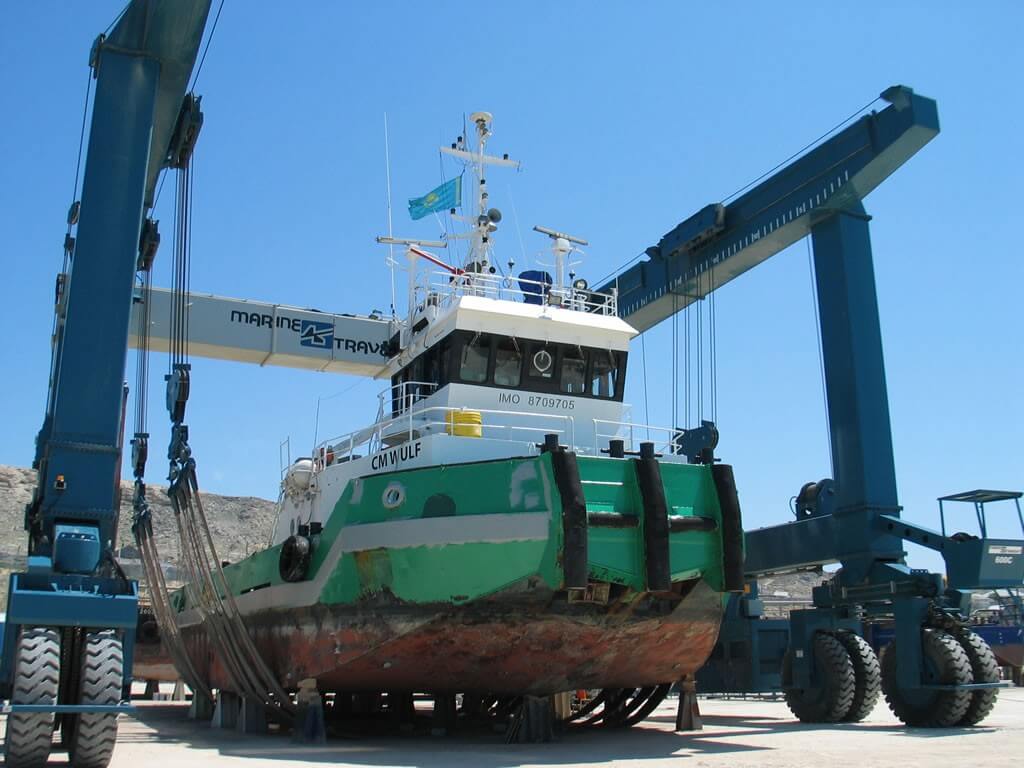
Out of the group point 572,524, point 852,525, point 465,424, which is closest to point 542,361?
point 465,424

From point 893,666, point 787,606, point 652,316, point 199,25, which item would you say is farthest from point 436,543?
point 787,606

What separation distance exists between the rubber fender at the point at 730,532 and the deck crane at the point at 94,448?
6.53 metres

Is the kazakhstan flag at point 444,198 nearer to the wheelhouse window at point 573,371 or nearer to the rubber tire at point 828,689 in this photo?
the wheelhouse window at point 573,371

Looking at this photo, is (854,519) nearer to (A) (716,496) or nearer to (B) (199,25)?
(A) (716,496)

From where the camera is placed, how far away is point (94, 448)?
975cm

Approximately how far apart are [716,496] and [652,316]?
9.47m

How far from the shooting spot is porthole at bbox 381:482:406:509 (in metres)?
11.3

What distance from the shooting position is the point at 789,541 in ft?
54.3

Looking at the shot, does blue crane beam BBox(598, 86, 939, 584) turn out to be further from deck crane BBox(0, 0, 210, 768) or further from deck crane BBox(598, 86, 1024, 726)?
deck crane BBox(0, 0, 210, 768)

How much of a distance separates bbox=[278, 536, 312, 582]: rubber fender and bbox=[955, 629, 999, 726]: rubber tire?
893cm

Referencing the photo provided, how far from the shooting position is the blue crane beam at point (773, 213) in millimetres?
14805

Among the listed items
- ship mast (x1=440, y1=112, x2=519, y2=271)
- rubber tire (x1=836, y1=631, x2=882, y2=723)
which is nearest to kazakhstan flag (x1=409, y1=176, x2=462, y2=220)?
ship mast (x1=440, y1=112, x2=519, y2=271)

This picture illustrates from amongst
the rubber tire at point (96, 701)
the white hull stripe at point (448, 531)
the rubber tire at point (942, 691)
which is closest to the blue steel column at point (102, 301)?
the rubber tire at point (96, 701)

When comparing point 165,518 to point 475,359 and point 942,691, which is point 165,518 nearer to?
point 475,359
